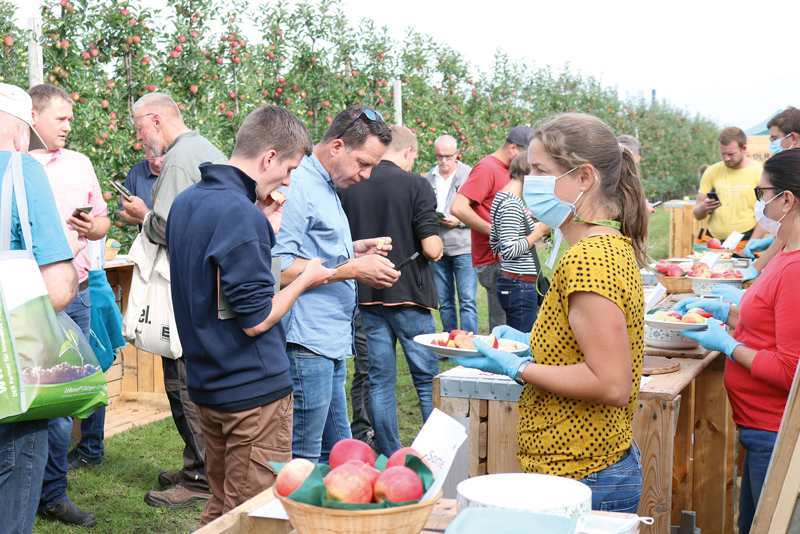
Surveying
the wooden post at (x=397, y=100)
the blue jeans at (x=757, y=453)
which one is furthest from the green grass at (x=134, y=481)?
the wooden post at (x=397, y=100)

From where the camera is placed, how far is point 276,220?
2.91 meters

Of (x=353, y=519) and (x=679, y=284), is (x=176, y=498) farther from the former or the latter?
(x=679, y=284)

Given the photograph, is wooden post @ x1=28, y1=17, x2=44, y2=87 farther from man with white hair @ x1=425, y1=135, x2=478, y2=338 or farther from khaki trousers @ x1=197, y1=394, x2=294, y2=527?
khaki trousers @ x1=197, y1=394, x2=294, y2=527

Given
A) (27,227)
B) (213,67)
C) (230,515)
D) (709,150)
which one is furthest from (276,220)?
(709,150)

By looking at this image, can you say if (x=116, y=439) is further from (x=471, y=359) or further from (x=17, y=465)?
(x=471, y=359)

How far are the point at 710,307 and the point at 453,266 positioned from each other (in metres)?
3.72

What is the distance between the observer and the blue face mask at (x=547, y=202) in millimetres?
2059

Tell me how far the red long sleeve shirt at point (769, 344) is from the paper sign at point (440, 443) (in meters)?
1.56

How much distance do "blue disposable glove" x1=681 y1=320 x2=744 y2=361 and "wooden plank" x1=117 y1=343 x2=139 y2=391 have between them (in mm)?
4362

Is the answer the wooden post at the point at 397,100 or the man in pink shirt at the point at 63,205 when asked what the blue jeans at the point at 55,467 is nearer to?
the man in pink shirt at the point at 63,205

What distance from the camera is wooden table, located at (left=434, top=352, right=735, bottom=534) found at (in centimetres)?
278

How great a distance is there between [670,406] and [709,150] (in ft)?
105

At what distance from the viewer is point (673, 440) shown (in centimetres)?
294

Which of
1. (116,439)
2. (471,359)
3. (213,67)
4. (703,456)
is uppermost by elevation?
(213,67)
